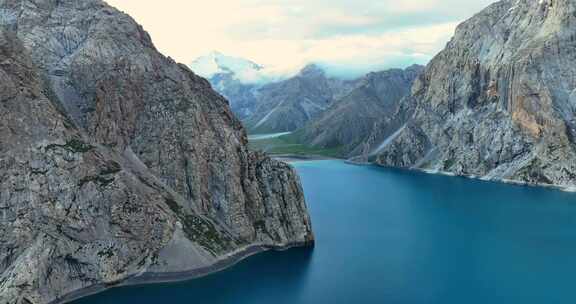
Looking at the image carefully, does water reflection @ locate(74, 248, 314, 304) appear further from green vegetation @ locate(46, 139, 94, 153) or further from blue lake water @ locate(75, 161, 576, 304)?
green vegetation @ locate(46, 139, 94, 153)

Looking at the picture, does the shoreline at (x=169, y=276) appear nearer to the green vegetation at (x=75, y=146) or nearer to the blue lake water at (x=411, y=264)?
the blue lake water at (x=411, y=264)

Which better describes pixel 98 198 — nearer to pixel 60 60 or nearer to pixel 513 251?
pixel 60 60

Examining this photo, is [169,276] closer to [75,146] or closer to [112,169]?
[112,169]

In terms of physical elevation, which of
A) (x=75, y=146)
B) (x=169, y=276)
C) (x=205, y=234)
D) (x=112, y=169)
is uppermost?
(x=75, y=146)

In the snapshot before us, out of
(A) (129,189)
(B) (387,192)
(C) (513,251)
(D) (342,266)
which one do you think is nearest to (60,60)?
(A) (129,189)

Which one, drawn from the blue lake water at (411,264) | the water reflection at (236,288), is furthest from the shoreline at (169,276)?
the blue lake water at (411,264)

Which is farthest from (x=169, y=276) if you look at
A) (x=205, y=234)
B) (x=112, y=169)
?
(x=112, y=169)

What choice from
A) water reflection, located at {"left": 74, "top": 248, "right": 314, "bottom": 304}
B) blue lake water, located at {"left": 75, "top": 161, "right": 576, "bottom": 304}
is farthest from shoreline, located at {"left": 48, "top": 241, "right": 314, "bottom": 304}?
blue lake water, located at {"left": 75, "top": 161, "right": 576, "bottom": 304}
